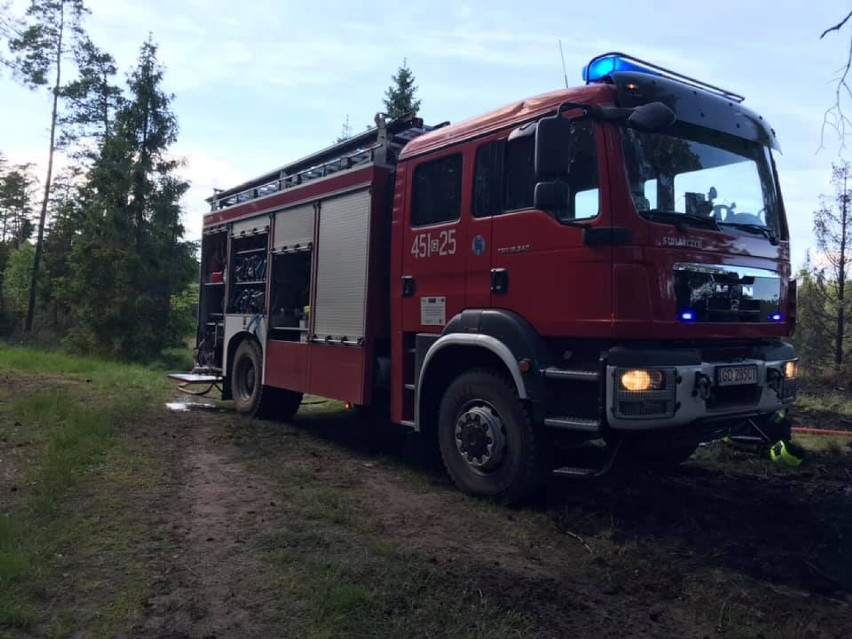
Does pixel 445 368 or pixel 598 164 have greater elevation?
pixel 598 164

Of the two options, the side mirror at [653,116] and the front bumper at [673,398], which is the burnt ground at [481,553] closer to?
the front bumper at [673,398]

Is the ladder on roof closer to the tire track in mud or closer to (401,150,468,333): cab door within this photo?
(401,150,468,333): cab door

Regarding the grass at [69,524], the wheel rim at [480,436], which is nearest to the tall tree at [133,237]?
the grass at [69,524]

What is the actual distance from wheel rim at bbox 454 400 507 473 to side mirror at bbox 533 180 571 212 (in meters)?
1.62

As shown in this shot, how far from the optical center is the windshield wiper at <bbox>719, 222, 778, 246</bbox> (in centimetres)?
508

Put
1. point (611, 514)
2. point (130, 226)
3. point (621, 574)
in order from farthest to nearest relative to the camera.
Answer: point (130, 226), point (611, 514), point (621, 574)

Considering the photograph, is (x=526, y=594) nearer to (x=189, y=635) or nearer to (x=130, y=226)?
(x=189, y=635)

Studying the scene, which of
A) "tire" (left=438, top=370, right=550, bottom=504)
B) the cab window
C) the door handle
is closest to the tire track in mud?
"tire" (left=438, top=370, right=550, bottom=504)

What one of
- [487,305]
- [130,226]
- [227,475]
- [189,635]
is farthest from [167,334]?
[189,635]

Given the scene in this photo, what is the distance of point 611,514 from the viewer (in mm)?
5000

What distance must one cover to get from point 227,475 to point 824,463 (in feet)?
18.9

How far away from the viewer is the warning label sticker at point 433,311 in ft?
19.2

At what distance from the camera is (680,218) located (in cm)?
470

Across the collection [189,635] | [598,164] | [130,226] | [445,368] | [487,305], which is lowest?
[189,635]
